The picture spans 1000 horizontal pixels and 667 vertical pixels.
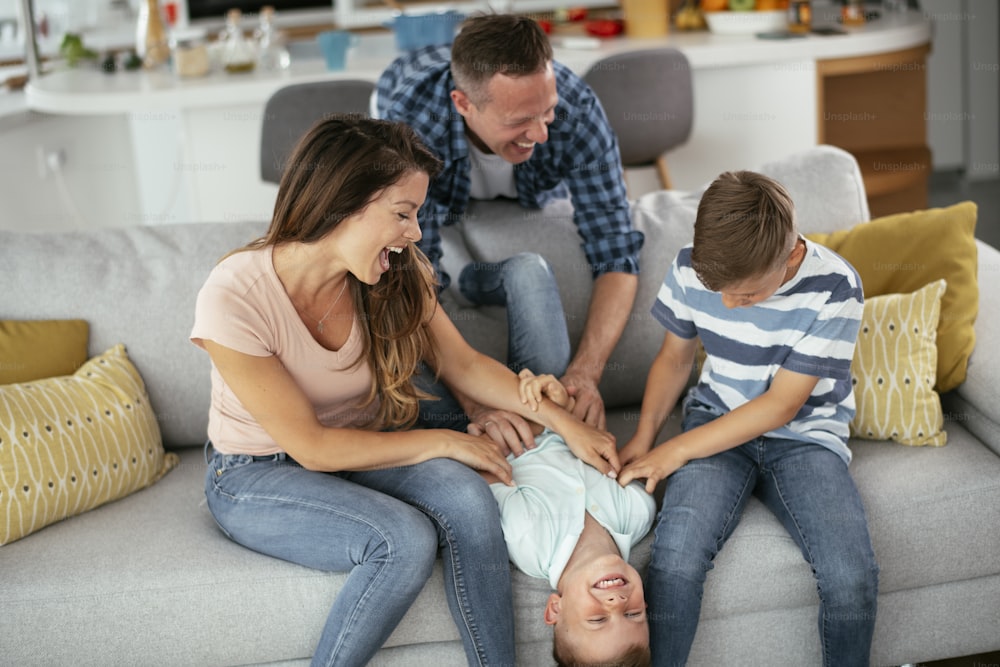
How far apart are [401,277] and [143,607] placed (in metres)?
0.68

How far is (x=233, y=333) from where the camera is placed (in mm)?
1755

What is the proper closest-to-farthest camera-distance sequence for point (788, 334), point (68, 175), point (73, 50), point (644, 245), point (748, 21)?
point (788, 334)
point (644, 245)
point (748, 21)
point (73, 50)
point (68, 175)

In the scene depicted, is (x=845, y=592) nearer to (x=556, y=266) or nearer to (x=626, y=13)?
(x=556, y=266)

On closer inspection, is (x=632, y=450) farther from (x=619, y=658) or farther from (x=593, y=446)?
(x=619, y=658)

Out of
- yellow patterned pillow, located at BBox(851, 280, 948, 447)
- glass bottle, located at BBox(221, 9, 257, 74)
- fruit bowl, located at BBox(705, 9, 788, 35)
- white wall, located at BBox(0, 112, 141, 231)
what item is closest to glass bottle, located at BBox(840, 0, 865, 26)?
fruit bowl, located at BBox(705, 9, 788, 35)

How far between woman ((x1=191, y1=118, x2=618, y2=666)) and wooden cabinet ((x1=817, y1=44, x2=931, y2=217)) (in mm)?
2787

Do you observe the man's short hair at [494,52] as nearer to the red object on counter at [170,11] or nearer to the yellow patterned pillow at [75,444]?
the yellow patterned pillow at [75,444]

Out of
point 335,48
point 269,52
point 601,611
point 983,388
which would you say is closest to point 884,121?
point 335,48

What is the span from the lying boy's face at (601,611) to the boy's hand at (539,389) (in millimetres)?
363

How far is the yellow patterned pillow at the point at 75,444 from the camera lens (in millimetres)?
1903

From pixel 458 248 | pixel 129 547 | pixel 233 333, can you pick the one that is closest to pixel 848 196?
pixel 458 248

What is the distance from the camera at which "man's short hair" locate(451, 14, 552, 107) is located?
2.13 m

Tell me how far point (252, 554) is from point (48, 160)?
3122 mm

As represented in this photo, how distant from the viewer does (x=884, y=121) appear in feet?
14.6
